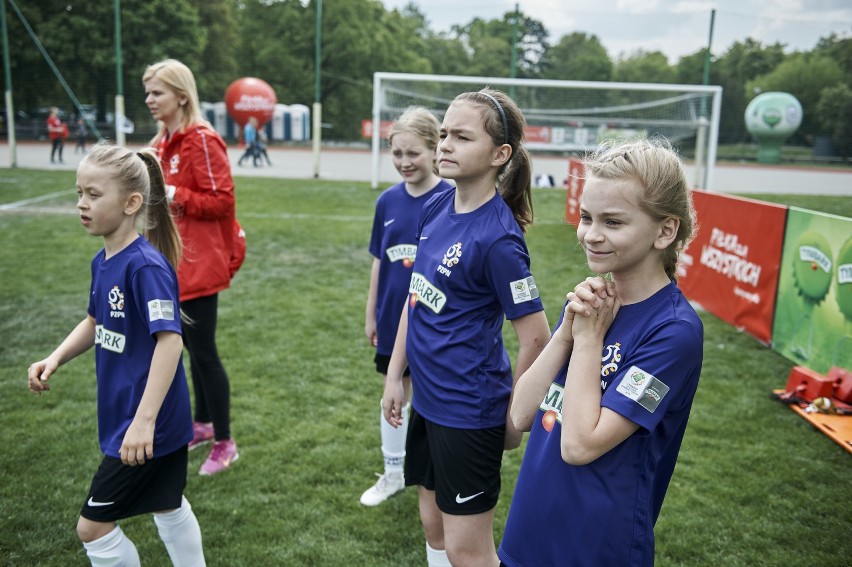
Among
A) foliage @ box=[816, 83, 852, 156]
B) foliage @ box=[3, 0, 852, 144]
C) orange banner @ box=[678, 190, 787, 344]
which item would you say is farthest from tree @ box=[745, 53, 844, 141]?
orange banner @ box=[678, 190, 787, 344]

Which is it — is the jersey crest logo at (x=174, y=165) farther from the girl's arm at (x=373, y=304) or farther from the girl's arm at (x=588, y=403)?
the girl's arm at (x=588, y=403)

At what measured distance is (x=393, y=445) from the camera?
12.2 feet

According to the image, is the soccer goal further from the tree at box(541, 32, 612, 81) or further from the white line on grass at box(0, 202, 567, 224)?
the white line on grass at box(0, 202, 567, 224)

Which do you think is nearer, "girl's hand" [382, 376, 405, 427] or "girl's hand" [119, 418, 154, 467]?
"girl's hand" [119, 418, 154, 467]

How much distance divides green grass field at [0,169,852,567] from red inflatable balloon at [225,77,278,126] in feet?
82.6

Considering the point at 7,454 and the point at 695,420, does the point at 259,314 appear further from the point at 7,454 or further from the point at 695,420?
the point at 695,420

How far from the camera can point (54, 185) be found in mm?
16906

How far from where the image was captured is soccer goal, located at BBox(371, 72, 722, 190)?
60.2ft

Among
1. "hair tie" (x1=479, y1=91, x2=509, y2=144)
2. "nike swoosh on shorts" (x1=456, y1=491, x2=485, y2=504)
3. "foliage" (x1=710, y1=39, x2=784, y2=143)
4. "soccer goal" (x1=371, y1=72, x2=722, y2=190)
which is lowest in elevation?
"nike swoosh on shorts" (x1=456, y1=491, x2=485, y2=504)

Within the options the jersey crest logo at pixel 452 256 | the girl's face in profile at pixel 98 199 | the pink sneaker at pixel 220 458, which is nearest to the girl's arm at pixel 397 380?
the jersey crest logo at pixel 452 256

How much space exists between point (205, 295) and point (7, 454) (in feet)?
5.21

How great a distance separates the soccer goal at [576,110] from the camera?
723 inches

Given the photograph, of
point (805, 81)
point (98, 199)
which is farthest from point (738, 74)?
point (98, 199)

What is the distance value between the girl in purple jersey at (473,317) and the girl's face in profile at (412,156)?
839 mm
